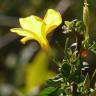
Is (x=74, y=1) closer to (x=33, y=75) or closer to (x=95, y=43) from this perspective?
(x=33, y=75)

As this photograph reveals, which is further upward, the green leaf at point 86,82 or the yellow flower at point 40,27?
the yellow flower at point 40,27

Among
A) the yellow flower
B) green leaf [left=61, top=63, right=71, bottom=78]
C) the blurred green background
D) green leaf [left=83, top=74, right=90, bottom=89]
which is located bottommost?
green leaf [left=83, top=74, right=90, bottom=89]

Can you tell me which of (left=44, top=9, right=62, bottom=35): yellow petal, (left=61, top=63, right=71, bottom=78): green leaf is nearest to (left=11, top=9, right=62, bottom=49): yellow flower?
(left=44, top=9, right=62, bottom=35): yellow petal

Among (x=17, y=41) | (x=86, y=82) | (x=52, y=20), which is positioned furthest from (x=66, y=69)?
(x=17, y=41)

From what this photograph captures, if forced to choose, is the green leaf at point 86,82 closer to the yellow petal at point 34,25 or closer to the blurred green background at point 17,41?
the yellow petal at point 34,25

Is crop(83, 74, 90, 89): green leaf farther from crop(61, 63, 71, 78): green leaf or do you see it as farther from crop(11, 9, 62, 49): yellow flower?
crop(11, 9, 62, 49): yellow flower

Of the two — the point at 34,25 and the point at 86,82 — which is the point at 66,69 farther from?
the point at 34,25

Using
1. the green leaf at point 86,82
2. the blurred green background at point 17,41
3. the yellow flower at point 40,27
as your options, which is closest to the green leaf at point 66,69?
the green leaf at point 86,82
